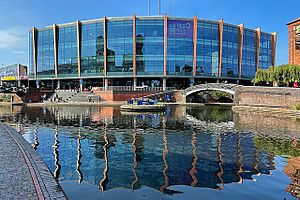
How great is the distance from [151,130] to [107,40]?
5637 centimetres

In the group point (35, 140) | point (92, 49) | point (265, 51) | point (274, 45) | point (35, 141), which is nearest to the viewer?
point (35, 141)

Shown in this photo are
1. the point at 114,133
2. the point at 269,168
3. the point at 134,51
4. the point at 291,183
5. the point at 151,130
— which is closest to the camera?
the point at 291,183

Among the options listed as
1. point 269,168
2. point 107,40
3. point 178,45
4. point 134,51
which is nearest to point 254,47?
point 178,45

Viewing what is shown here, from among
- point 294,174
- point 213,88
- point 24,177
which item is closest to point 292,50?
point 213,88

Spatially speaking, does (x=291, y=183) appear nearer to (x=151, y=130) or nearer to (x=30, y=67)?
(x=151, y=130)

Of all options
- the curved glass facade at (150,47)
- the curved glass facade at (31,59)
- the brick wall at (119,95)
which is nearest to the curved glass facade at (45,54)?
the curved glass facade at (31,59)

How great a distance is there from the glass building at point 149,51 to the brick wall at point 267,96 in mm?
24304

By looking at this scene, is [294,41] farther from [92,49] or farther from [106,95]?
[92,49]

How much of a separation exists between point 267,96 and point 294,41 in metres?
28.8

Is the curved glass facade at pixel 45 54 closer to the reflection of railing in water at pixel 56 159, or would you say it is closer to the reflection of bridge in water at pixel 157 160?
the reflection of bridge in water at pixel 157 160

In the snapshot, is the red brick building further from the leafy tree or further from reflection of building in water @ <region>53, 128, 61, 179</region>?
reflection of building in water @ <region>53, 128, 61, 179</region>

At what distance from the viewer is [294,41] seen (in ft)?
224

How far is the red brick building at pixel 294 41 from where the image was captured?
66.7 metres

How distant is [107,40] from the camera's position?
76.9 meters
